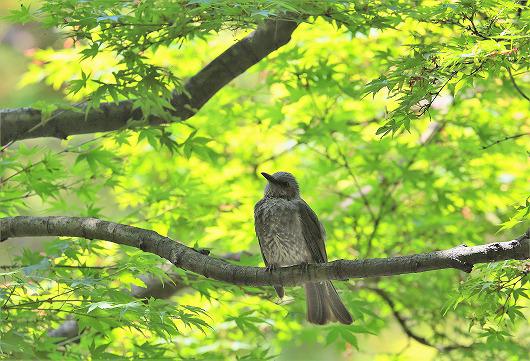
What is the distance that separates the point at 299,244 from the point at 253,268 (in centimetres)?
105

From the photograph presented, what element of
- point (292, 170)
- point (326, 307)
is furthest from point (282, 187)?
point (292, 170)

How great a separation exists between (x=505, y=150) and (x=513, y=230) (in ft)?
3.39

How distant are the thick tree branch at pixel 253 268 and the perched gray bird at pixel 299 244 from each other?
861mm

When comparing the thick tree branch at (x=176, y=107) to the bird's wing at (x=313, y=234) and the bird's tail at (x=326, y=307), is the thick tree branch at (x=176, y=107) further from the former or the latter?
the bird's tail at (x=326, y=307)

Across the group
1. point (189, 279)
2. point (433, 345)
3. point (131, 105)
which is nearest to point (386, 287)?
point (433, 345)

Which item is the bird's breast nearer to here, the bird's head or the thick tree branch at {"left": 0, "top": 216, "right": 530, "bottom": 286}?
the bird's head

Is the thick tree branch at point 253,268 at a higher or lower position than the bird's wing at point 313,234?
higher

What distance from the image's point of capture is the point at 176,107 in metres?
4.43

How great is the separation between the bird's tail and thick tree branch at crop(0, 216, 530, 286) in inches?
34.3

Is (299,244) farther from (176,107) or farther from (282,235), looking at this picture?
(176,107)

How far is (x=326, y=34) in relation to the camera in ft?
18.5

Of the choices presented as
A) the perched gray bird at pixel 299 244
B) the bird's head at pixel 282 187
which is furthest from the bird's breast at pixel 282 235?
the bird's head at pixel 282 187

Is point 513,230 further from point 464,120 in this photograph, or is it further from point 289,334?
point 289,334

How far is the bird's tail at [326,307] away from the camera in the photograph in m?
4.19
